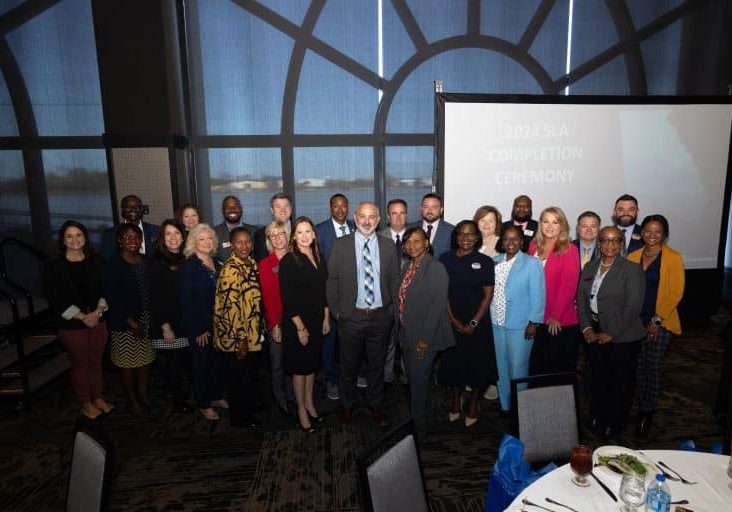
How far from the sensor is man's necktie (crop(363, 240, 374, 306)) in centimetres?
352

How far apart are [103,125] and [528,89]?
5400mm

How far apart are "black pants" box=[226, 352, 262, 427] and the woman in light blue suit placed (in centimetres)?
191

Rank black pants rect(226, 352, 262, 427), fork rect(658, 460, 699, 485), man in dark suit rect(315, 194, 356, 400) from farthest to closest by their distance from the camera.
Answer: man in dark suit rect(315, 194, 356, 400) < black pants rect(226, 352, 262, 427) < fork rect(658, 460, 699, 485)

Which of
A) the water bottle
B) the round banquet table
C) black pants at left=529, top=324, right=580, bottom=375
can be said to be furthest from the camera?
black pants at left=529, top=324, right=580, bottom=375

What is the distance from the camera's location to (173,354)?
12.9 ft

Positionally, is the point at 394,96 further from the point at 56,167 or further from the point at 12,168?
the point at 12,168

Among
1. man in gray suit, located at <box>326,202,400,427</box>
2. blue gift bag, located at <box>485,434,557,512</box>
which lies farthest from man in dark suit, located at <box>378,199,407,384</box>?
blue gift bag, located at <box>485,434,557,512</box>

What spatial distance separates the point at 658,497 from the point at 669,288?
226cm

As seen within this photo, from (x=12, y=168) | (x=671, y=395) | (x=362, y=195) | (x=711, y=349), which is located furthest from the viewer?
(x=362, y=195)

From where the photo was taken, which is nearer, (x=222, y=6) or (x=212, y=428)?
(x=212, y=428)

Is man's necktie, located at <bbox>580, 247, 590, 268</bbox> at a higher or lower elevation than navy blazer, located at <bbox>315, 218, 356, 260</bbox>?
lower

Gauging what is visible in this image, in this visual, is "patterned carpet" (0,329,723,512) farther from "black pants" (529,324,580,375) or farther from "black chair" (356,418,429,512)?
"black chair" (356,418,429,512)

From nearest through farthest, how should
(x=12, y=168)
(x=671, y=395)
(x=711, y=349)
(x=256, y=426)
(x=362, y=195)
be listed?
(x=256, y=426)
(x=671, y=395)
(x=711, y=349)
(x=12, y=168)
(x=362, y=195)

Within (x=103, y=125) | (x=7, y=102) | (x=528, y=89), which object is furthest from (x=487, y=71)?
(x=7, y=102)
